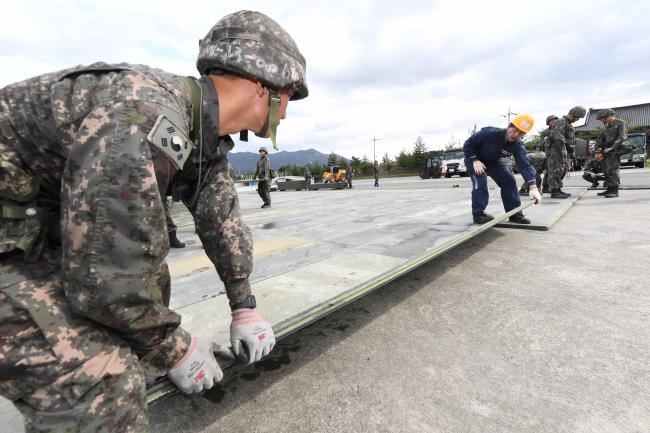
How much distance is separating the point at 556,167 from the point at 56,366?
830 centimetres

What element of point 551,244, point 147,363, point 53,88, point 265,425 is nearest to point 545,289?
point 551,244

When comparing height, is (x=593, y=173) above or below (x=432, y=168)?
below

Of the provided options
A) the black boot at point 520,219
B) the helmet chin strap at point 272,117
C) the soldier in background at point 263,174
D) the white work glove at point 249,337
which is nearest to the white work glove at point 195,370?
the white work glove at point 249,337

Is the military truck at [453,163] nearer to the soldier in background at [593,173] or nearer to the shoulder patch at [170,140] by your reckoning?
the soldier in background at [593,173]

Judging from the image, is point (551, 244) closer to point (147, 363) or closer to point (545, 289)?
point (545, 289)

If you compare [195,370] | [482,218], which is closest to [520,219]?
[482,218]

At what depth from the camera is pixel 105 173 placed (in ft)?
2.36

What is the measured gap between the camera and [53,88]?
32.1 inches

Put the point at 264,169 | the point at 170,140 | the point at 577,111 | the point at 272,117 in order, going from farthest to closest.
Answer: the point at 264,169, the point at 577,111, the point at 272,117, the point at 170,140

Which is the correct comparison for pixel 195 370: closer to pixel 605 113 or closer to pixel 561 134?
pixel 561 134

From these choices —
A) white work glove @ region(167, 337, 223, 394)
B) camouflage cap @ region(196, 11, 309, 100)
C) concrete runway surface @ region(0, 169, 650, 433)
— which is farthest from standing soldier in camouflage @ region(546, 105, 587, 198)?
white work glove @ region(167, 337, 223, 394)

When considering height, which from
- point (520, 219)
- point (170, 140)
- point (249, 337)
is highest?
point (170, 140)

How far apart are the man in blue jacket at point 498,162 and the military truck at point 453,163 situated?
1740 cm

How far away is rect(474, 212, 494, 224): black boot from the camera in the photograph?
3.83 metres
